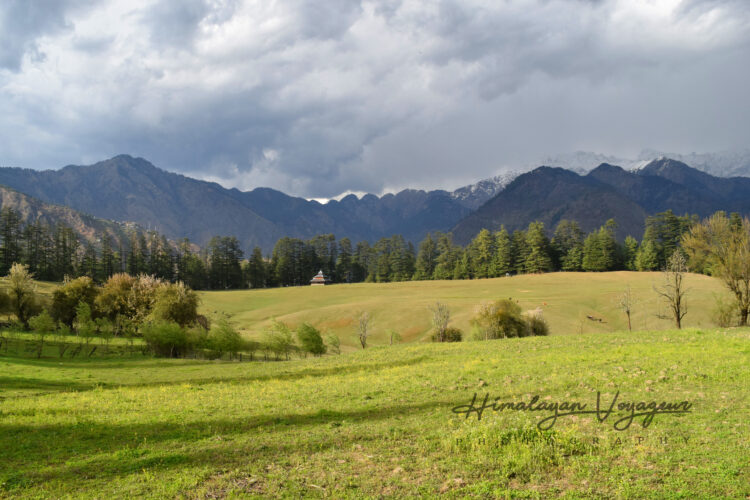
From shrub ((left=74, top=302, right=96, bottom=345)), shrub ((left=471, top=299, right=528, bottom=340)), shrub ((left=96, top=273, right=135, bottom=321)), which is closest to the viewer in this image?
shrub ((left=74, top=302, right=96, bottom=345))

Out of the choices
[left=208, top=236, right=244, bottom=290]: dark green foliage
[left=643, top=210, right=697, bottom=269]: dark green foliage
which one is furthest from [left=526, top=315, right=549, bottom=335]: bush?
[left=208, top=236, right=244, bottom=290]: dark green foliage

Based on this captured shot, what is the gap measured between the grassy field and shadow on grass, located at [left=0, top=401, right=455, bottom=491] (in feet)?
178

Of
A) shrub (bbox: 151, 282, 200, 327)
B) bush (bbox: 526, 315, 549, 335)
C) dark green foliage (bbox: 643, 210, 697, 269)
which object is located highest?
dark green foliage (bbox: 643, 210, 697, 269)

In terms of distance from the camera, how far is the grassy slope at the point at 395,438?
876 centimetres

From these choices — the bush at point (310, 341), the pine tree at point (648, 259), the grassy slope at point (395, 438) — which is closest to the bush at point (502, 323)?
the bush at point (310, 341)

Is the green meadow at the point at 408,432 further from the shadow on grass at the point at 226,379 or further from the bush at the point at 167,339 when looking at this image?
the bush at the point at 167,339

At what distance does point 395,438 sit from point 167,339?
48.0m

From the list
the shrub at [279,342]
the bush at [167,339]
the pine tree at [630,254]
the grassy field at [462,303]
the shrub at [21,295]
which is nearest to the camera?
the bush at [167,339]

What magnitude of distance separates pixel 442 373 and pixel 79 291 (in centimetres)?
7134

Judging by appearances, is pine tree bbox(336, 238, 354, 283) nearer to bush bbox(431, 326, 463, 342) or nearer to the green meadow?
bush bbox(431, 326, 463, 342)

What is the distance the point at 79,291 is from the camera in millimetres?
69812

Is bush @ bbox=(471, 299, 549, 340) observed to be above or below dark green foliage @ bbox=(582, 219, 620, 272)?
below

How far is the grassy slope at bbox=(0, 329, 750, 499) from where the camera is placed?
8758mm

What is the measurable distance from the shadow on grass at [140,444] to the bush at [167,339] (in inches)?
1523
